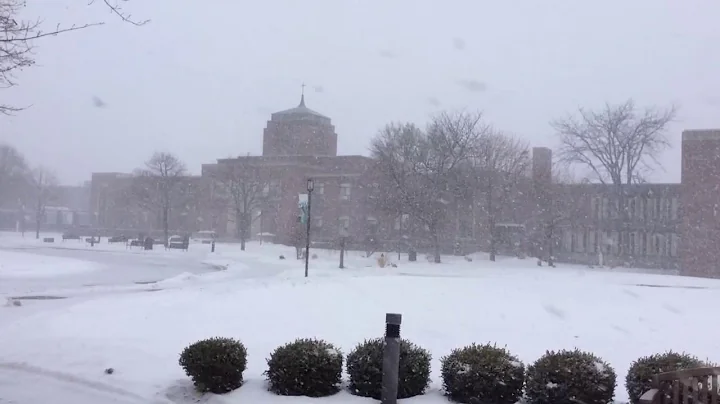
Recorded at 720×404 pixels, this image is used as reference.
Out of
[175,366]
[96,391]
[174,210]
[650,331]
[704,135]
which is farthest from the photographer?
[174,210]

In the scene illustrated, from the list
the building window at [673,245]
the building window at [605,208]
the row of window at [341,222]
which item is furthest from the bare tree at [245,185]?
the building window at [673,245]

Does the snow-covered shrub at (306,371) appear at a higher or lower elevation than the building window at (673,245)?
lower

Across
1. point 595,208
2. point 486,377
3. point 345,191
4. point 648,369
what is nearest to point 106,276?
point 486,377

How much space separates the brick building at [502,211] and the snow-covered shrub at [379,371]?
122 feet

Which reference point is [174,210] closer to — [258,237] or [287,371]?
[258,237]

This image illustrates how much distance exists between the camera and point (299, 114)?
78.6m

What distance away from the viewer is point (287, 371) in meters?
7.73

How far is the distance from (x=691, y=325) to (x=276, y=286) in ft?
34.7

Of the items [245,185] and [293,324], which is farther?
[245,185]

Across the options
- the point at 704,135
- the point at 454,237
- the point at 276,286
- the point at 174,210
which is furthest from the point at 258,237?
the point at 276,286

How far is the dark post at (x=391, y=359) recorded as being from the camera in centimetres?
712

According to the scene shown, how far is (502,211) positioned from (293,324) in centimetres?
3758

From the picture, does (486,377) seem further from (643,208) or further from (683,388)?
(643,208)

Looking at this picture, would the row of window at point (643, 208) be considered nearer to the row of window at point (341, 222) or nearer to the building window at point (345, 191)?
the row of window at point (341, 222)
